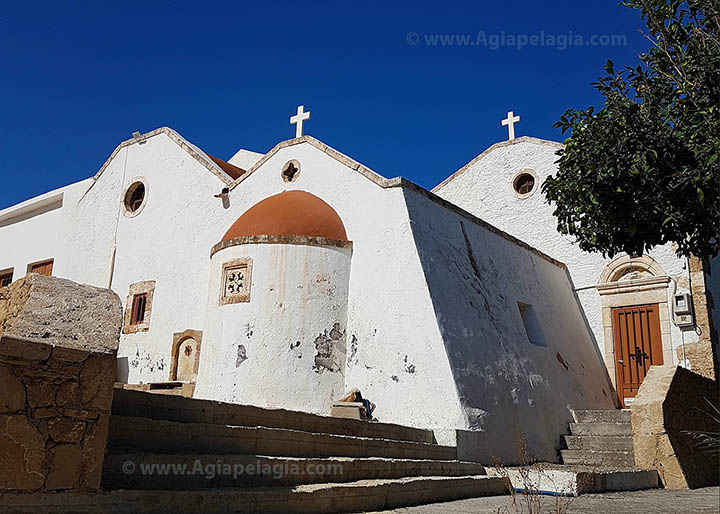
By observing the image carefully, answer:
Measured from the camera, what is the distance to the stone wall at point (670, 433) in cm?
866

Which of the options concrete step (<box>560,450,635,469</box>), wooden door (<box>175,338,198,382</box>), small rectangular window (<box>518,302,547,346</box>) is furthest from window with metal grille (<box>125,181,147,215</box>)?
concrete step (<box>560,450,635,469</box>)

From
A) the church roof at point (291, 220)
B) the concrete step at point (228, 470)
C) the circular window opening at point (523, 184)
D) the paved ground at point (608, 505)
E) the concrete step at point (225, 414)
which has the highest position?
the circular window opening at point (523, 184)

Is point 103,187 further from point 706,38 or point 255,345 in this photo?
point 706,38

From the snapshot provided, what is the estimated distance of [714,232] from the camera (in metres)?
6.22

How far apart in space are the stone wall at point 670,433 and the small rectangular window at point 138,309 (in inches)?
334

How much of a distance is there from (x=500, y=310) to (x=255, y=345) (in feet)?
12.8

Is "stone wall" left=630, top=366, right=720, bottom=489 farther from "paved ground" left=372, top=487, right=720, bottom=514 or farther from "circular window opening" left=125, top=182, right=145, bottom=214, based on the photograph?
"circular window opening" left=125, top=182, right=145, bottom=214

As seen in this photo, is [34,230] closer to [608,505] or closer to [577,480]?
[577,480]

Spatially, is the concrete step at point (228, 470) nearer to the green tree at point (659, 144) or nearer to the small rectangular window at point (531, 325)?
the green tree at point (659, 144)

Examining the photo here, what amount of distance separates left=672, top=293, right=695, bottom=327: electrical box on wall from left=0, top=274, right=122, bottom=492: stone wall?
11.1 meters

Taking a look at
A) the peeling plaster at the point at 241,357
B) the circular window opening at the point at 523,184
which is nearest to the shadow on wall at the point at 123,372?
the peeling plaster at the point at 241,357

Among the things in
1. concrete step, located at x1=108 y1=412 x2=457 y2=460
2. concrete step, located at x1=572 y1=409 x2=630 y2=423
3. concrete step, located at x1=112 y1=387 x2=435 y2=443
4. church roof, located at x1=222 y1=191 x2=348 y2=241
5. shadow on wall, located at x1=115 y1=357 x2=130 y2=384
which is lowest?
concrete step, located at x1=108 y1=412 x2=457 y2=460

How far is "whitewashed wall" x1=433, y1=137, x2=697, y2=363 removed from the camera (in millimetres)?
13875

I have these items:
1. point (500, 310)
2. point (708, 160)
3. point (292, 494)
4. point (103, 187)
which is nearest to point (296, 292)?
point (500, 310)
